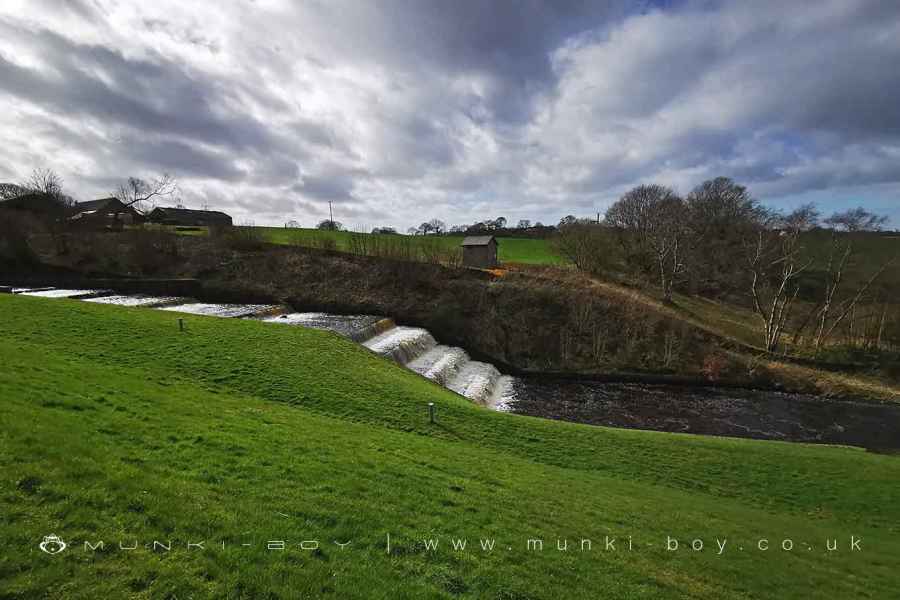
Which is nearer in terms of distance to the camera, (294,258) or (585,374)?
(585,374)

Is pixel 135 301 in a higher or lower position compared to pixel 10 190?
lower

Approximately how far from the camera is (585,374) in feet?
98.5

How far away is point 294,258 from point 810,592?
4705 cm

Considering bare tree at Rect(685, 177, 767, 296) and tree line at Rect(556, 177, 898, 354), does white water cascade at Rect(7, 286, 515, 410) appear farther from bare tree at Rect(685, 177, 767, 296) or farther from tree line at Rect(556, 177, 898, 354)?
bare tree at Rect(685, 177, 767, 296)

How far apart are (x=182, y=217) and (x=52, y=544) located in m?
88.4

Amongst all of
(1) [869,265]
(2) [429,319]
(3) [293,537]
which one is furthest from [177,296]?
(1) [869,265]

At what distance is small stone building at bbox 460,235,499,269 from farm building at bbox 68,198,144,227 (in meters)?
49.4

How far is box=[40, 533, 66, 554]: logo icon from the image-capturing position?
165 inches

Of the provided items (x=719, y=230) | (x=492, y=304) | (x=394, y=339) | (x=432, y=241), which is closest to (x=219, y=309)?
(x=394, y=339)

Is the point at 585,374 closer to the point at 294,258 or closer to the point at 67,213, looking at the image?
the point at 294,258

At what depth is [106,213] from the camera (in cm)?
6144

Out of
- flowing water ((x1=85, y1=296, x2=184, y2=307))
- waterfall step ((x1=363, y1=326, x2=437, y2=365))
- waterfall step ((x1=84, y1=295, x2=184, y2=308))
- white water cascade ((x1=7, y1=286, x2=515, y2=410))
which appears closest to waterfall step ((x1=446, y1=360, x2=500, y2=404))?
white water cascade ((x1=7, y1=286, x2=515, y2=410))

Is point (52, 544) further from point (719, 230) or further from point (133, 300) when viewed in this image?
point (719, 230)

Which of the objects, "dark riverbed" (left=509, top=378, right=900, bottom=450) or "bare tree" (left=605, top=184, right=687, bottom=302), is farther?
"bare tree" (left=605, top=184, right=687, bottom=302)
